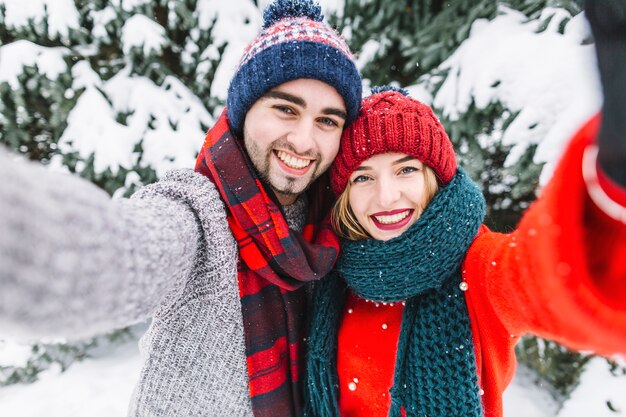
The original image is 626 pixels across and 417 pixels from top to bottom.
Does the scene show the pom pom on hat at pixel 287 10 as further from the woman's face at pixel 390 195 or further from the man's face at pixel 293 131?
the woman's face at pixel 390 195

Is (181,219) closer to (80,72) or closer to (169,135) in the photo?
(169,135)

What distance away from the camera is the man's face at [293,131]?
1283 mm

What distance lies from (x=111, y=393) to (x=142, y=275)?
2.84 meters

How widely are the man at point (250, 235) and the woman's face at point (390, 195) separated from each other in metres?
0.17

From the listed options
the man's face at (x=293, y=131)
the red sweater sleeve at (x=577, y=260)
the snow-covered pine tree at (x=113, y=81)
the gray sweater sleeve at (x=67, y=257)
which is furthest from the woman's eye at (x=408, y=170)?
the snow-covered pine tree at (x=113, y=81)

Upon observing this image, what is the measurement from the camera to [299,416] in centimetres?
133

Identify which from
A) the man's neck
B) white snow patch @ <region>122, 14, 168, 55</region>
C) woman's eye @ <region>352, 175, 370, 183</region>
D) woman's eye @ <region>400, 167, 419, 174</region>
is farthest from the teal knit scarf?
white snow patch @ <region>122, 14, 168, 55</region>

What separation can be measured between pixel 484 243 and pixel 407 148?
36cm

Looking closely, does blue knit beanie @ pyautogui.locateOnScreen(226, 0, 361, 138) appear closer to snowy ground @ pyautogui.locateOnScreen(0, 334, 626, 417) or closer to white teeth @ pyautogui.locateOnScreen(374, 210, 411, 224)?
white teeth @ pyautogui.locateOnScreen(374, 210, 411, 224)

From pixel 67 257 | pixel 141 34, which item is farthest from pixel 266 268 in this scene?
pixel 141 34

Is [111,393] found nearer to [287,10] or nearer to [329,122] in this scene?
[329,122]

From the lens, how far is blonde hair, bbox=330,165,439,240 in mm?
1212

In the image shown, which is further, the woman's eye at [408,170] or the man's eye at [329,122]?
the man's eye at [329,122]

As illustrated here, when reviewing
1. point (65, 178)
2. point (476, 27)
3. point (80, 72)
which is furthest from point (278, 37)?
point (80, 72)
